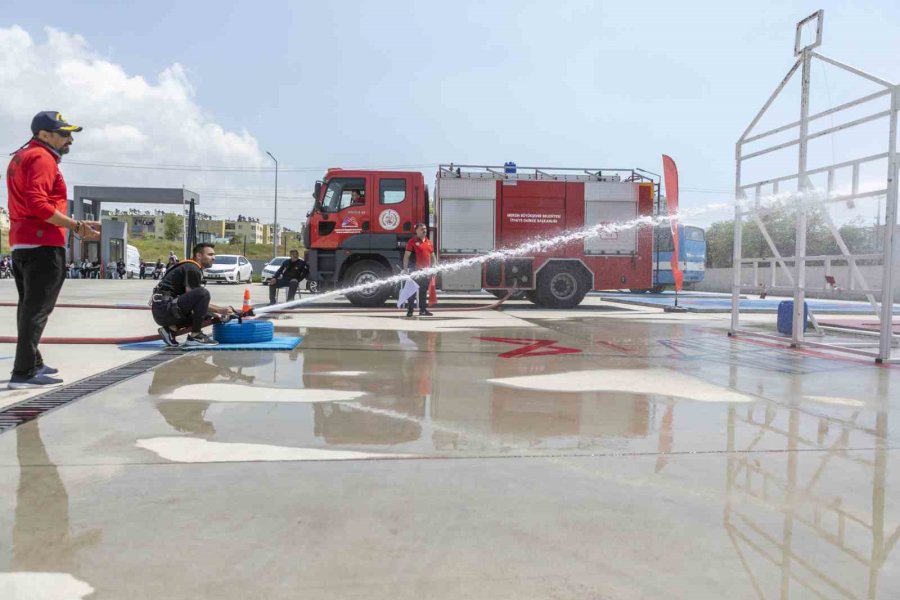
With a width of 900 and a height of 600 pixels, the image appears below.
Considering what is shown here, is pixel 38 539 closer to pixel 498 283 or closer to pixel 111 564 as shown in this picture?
pixel 111 564

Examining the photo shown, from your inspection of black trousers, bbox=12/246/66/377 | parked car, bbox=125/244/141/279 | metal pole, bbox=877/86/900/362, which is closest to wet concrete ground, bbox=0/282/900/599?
black trousers, bbox=12/246/66/377

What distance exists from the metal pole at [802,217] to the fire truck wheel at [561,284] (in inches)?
287

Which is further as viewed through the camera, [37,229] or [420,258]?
[420,258]

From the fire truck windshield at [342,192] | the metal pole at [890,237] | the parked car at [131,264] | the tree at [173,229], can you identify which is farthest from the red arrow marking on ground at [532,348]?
the tree at [173,229]

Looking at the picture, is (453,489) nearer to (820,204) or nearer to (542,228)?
(820,204)

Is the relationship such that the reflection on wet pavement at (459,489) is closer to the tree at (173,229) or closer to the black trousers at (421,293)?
the black trousers at (421,293)

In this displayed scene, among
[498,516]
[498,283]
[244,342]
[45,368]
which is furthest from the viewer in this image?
[498,283]

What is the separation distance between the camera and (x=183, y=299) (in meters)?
7.02

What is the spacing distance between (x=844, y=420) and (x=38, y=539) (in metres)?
4.38

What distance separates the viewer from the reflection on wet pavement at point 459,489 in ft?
6.75

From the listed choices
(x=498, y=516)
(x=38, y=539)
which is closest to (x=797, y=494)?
(x=498, y=516)

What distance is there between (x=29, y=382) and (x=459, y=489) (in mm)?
3703

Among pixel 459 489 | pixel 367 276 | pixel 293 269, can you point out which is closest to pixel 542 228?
pixel 367 276

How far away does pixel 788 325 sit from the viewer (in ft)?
31.3
